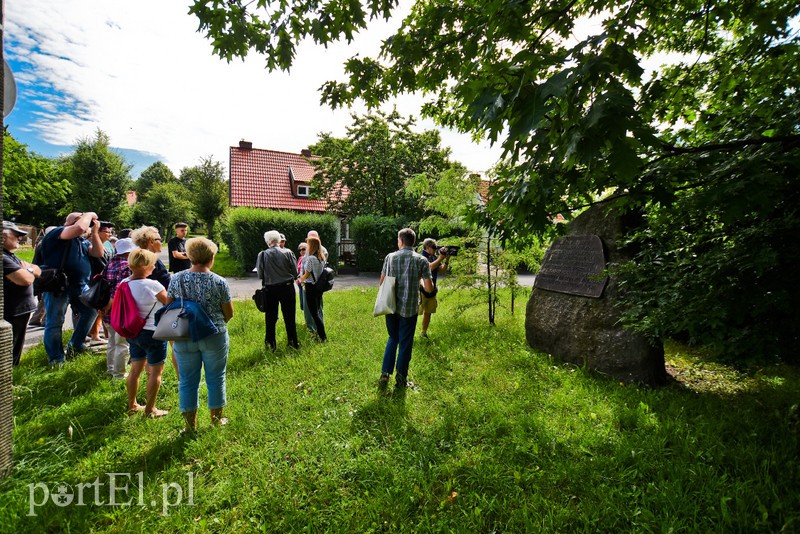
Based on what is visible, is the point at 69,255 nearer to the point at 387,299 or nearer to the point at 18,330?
the point at 18,330

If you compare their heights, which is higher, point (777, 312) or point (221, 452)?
point (777, 312)

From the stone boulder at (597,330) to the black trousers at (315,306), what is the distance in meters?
3.44

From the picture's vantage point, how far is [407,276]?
4117mm

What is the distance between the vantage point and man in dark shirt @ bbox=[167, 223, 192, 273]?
7275mm

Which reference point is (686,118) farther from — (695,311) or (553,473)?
(553,473)

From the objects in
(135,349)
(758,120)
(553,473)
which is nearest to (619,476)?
(553,473)

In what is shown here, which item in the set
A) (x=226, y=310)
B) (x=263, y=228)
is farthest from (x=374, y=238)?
(x=226, y=310)

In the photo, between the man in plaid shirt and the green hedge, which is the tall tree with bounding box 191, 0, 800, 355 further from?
the green hedge

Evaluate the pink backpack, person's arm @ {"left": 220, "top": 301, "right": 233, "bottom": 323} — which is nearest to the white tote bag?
person's arm @ {"left": 220, "top": 301, "right": 233, "bottom": 323}

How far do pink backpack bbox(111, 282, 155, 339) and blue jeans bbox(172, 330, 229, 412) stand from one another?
51 centimetres

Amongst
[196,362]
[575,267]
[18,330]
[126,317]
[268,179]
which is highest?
[268,179]

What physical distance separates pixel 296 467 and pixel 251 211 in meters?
14.7

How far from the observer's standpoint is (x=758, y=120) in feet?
9.55

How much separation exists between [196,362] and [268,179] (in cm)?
2343
